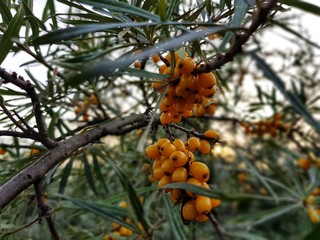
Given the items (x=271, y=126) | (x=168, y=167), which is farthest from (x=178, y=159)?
(x=271, y=126)

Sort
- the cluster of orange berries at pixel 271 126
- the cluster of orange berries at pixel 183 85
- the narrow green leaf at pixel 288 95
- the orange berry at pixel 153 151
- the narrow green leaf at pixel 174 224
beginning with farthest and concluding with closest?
the cluster of orange berries at pixel 271 126 < the narrow green leaf at pixel 174 224 < the orange berry at pixel 153 151 < the cluster of orange berries at pixel 183 85 < the narrow green leaf at pixel 288 95

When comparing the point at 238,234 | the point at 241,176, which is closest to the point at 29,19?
the point at 238,234

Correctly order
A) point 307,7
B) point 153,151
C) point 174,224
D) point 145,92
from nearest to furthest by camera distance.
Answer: point 307,7, point 153,151, point 174,224, point 145,92

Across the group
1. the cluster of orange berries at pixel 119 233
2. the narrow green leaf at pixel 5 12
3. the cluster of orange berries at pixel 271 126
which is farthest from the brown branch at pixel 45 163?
the cluster of orange berries at pixel 271 126

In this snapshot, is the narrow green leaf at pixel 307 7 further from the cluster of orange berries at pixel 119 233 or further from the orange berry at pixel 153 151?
the cluster of orange berries at pixel 119 233

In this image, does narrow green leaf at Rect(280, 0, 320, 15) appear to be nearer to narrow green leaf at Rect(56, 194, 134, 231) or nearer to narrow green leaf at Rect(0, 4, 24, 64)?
narrow green leaf at Rect(0, 4, 24, 64)

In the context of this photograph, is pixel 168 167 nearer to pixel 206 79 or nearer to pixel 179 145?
pixel 179 145
